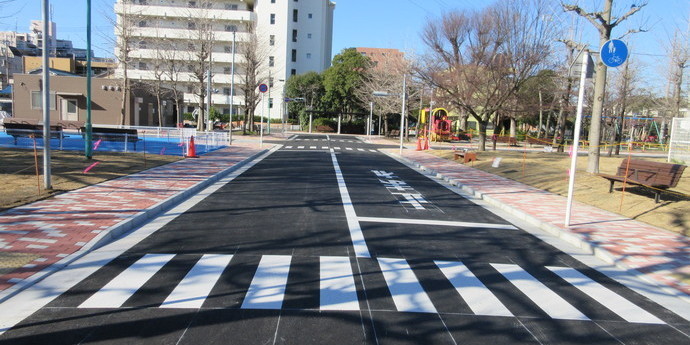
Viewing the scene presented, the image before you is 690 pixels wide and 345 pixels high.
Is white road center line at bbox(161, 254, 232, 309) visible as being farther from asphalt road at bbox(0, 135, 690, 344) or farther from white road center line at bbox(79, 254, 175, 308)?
white road center line at bbox(79, 254, 175, 308)

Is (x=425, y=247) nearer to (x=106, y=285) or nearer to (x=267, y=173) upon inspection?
(x=106, y=285)

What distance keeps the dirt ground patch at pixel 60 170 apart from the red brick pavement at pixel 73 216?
0.46 m

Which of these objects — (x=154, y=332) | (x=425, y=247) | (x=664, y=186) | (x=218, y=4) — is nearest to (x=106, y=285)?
(x=154, y=332)

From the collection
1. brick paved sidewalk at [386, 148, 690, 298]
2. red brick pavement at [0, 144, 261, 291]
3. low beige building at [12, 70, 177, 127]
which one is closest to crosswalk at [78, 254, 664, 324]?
red brick pavement at [0, 144, 261, 291]

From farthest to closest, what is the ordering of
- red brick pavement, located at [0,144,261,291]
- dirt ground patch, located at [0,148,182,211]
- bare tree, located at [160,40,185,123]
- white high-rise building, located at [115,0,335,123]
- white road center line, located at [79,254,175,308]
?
white high-rise building, located at [115,0,335,123] < bare tree, located at [160,40,185,123] < dirt ground patch, located at [0,148,182,211] < red brick pavement, located at [0,144,261,291] < white road center line, located at [79,254,175,308]

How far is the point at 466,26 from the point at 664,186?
61.5 feet

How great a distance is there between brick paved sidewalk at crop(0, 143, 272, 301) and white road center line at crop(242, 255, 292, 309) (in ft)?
8.27

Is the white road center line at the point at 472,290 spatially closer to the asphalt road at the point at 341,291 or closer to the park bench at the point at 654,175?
the asphalt road at the point at 341,291

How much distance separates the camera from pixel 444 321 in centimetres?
464

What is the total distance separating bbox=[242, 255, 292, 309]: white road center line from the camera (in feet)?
16.1

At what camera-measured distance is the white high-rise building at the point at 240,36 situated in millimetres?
59406

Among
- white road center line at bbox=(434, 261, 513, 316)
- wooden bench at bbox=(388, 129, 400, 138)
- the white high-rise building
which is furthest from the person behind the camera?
wooden bench at bbox=(388, 129, 400, 138)

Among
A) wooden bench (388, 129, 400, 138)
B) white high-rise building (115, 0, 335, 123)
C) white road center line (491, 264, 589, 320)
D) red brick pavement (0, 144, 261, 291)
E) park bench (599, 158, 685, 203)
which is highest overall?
white high-rise building (115, 0, 335, 123)

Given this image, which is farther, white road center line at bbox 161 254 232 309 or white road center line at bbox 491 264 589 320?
white road center line at bbox 491 264 589 320
